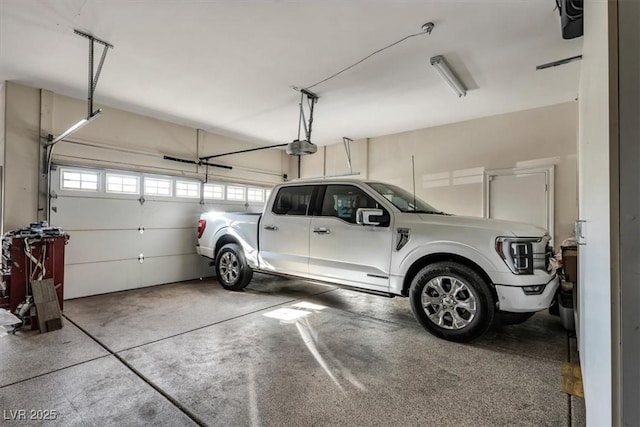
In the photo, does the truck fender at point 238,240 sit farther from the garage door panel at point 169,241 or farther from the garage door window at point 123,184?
the garage door window at point 123,184

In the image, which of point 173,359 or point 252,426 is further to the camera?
point 173,359

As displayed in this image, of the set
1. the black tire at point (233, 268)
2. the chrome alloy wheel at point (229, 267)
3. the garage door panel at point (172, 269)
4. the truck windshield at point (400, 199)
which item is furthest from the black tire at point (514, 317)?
the garage door panel at point (172, 269)

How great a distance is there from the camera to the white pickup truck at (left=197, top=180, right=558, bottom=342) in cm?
290

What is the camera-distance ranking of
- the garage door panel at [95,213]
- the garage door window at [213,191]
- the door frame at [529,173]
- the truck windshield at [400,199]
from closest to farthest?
the truck windshield at [400,199], the garage door panel at [95,213], the door frame at [529,173], the garage door window at [213,191]

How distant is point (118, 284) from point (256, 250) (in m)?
2.57

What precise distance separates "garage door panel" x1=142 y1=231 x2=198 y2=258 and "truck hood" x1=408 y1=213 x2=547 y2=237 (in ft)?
14.9

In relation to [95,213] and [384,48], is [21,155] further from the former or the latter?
[384,48]

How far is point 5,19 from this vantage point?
2.79 metres

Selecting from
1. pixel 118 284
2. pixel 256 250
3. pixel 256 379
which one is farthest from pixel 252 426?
pixel 118 284

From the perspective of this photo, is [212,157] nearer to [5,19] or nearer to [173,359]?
[5,19]

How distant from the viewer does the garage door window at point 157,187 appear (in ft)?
18.4

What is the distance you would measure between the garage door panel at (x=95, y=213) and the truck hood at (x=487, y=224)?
4.71 meters

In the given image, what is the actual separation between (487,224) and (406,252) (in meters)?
0.86

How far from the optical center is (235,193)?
718cm
